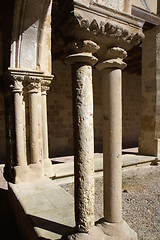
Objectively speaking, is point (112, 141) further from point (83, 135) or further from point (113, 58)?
point (113, 58)

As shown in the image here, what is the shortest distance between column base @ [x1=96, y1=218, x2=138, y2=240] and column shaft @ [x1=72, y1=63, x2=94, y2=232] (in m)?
0.21

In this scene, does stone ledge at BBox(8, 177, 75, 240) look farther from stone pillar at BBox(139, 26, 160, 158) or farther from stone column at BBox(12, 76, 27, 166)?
stone pillar at BBox(139, 26, 160, 158)

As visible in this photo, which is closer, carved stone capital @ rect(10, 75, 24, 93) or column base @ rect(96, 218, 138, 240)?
column base @ rect(96, 218, 138, 240)

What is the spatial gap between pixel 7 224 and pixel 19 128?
4.83 feet

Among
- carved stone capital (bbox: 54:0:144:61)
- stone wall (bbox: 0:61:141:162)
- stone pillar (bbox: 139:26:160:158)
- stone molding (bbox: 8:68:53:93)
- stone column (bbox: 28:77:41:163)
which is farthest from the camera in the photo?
stone wall (bbox: 0:61:141:162)

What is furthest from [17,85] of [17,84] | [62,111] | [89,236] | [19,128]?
[62,111]

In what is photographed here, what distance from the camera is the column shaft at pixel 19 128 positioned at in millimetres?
3121

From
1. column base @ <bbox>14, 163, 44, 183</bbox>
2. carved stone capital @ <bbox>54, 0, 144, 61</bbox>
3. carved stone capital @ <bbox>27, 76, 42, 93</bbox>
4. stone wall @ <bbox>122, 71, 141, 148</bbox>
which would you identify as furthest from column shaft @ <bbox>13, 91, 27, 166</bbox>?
stone wall @ <bbox>122, 71, 141, 148</bbox>

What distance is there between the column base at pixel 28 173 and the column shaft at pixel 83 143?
1862mm

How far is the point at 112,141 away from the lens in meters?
1.66

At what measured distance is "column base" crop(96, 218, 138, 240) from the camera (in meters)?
→ 1.57

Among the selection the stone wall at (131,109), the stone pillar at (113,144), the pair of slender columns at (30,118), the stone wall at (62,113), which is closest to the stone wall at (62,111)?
the stone wall at (62,113)

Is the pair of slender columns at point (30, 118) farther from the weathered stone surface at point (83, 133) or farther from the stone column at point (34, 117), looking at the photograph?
the weathered stone surface at point (83, 133)

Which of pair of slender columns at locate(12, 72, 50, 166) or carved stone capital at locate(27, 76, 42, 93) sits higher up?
carved stone capital at locate(27, 76, 42, 93)
